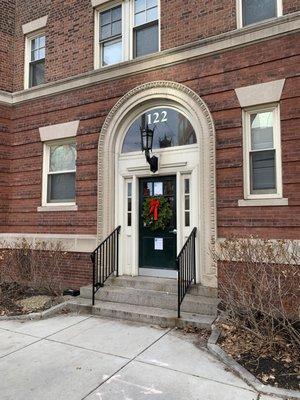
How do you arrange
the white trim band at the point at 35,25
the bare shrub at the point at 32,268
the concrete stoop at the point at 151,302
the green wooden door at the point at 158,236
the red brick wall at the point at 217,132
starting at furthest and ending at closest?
the white trim band at the point at 35,25 → the bare shrub at the point at 32,268 → the green wooden door at the point at 158,236 → the red brick wall at the point at 217,132 → the concrete stoop at the point at 151,302

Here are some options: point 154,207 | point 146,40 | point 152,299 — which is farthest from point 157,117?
point 152,299

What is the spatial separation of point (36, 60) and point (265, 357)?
30.5 feet

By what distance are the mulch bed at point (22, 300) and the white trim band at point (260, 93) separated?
18.0ft

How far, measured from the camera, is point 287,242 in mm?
5727

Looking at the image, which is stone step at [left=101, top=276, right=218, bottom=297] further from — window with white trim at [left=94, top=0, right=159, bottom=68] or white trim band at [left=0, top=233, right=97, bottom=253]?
window with white trim at [left=94, top=0, right=159, bottom=68]

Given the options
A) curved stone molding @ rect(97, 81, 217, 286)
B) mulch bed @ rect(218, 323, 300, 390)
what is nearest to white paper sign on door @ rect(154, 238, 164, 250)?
curved stone molding @ rect(97, 81, 217, 286)

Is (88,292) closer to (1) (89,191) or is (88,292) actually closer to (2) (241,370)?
(1) (89,191)

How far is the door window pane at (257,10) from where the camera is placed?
22.1 feet

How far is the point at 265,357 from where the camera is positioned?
443cm

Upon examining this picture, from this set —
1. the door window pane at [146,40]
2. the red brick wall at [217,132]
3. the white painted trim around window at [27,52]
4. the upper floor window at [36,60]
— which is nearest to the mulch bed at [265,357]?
the red brick wall at [217,132]

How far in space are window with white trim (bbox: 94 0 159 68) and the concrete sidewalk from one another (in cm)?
→ 616

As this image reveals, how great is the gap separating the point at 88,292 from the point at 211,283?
8.52 feet

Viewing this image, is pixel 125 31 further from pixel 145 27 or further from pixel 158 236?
pixel 158 236

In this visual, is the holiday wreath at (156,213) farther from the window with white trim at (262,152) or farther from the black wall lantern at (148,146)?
the window with white trim at (262,152)
